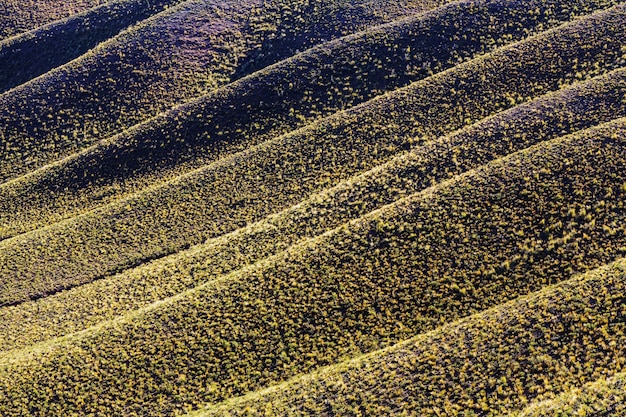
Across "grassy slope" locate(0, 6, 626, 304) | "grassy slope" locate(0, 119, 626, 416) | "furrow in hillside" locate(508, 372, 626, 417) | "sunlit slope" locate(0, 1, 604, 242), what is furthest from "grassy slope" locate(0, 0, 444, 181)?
"furrow in hillside" locate(508, 372, 626, 417)

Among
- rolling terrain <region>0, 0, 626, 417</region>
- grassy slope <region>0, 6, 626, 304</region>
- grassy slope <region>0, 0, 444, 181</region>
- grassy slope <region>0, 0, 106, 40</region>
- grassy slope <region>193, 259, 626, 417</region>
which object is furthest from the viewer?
grassy slope <region>0, 0, 106, 40</region>

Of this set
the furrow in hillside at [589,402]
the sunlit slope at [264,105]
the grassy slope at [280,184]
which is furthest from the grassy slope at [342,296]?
the sunlit slope at [264,105]

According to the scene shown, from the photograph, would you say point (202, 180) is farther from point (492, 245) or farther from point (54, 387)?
point (492, 245)

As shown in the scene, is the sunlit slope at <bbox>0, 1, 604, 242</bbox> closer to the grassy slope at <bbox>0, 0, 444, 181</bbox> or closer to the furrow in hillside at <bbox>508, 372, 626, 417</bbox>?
the grassy slope at <bbox>0, 0, 444, 181</bbox>

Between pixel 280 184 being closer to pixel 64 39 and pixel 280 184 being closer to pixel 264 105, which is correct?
pixel 264 105

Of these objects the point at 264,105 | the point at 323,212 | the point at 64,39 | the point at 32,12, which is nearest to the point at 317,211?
the point at 323,212

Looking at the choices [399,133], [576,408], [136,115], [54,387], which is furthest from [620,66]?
[54,387]

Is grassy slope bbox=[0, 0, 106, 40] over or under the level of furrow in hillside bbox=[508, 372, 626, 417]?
over
